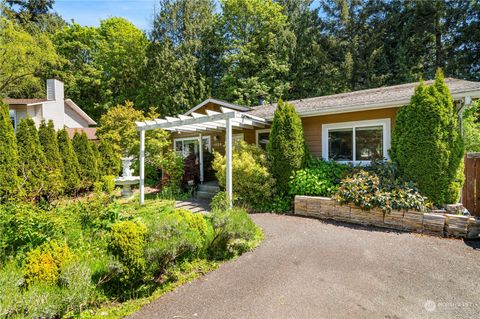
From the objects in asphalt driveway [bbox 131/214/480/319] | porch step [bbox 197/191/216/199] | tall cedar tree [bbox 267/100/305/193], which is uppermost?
tall cedar tree [bbox 267/100/305/193]

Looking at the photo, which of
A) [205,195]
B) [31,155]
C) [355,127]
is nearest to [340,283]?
[355,127]

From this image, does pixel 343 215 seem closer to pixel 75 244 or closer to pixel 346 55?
pixel 75 244

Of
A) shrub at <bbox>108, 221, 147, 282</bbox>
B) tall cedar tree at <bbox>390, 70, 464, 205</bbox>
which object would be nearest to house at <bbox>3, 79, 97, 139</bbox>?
shrub at <bbox>108, 221, 147, 282</bbox>

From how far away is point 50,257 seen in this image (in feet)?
10.8

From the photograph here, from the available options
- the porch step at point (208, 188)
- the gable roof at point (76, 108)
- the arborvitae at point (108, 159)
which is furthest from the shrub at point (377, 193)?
the gable roof at point (76, 108)

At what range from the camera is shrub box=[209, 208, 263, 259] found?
15.1 feet

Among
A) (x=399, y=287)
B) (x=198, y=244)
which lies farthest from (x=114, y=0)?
(x=399, y=287)

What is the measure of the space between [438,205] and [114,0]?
9.39 metres

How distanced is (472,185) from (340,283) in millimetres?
5208

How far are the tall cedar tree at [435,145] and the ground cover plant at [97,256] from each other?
4531 mm

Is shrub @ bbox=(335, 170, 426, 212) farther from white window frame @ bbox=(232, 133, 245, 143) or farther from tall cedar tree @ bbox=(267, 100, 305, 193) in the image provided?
white window frame @ bbox=(232, 133, 245, 143)

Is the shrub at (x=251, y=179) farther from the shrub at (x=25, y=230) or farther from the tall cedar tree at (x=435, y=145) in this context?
the shrub at (x=25, y=230)

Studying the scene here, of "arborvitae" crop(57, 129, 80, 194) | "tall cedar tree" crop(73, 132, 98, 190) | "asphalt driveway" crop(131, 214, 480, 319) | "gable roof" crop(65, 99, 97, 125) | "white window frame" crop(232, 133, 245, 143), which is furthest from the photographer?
"gable roof" crop(65, 99, 97, 125)

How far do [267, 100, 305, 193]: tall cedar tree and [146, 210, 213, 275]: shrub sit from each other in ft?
13.5
